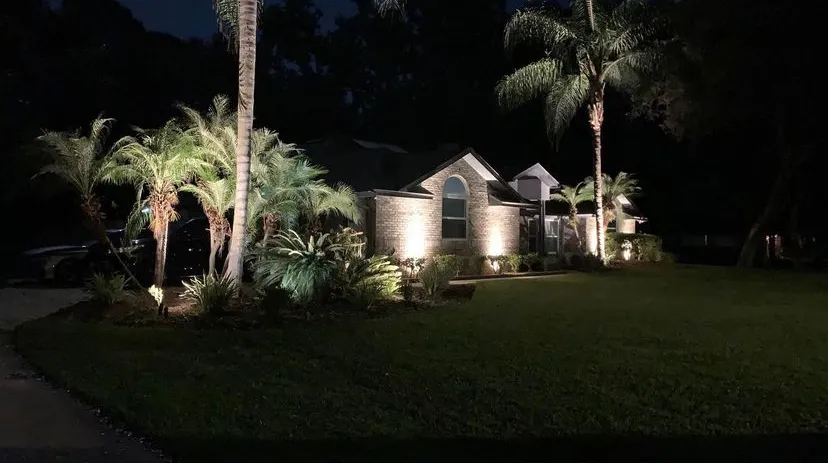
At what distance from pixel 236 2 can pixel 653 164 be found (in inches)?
1240

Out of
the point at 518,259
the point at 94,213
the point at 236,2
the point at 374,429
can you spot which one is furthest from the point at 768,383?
the point at 518,259

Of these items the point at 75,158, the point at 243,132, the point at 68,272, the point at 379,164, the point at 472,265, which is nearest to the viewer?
the point at 75,158

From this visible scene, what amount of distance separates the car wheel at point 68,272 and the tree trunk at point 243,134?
7.08 metres

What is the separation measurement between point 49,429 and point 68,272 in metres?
14.4

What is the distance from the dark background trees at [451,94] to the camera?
21.9 metres

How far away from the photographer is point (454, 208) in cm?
2430

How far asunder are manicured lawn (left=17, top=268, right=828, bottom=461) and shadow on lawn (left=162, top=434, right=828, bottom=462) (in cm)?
2

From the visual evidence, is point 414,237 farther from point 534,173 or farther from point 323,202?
point 534,173

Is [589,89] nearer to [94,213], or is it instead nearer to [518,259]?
[518,259]

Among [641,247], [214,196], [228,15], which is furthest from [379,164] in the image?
[641,247]

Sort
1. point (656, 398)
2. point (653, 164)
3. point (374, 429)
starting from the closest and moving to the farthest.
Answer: point (374, 429)
point (656, 398)
point (653, 164)

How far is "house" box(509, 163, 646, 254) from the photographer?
2962 cm

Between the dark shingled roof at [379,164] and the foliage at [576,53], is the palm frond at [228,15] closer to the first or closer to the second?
the dark shingled roof at [379,164]

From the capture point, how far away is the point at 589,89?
25859mm
